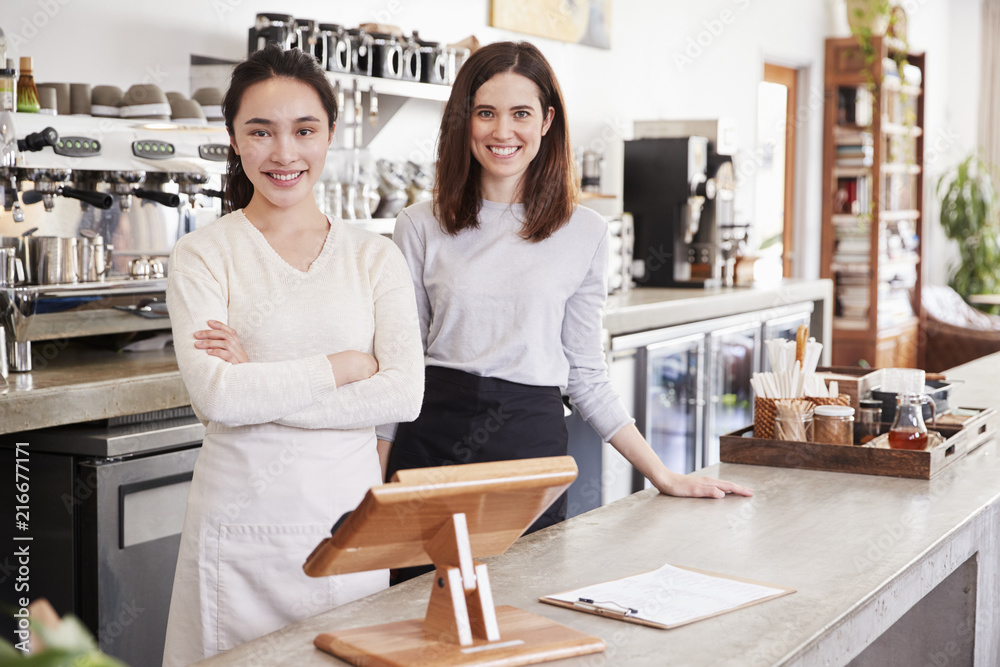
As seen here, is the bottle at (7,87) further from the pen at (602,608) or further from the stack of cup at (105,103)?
the pen at (602,608)

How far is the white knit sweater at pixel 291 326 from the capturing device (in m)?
1.49

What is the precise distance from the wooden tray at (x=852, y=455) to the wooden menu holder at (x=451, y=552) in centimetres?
107

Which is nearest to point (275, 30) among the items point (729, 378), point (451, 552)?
point (451, 552)

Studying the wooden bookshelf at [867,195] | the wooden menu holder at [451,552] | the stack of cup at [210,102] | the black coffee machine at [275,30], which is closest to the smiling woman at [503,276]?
the wooden menu holder at [451,552]

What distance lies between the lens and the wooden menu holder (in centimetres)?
111

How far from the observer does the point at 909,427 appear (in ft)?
6.86

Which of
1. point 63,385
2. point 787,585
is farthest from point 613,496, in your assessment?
point 787,585

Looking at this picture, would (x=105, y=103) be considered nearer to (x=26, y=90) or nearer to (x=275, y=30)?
(x=26, y=90)

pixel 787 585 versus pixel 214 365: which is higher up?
pixel 214 365

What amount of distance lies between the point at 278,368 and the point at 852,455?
3.88 feet

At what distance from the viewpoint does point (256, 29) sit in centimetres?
349

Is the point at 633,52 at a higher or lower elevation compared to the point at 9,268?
higher

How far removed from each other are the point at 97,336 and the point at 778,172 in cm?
553

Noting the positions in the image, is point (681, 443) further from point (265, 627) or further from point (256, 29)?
point (265, 627)
